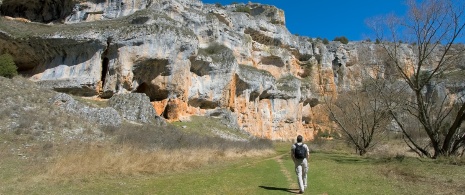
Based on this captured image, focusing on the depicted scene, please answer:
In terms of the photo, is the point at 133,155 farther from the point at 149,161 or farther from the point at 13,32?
the point at 13,32

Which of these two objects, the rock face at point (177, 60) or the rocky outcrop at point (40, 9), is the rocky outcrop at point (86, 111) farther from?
the rocky outcrop at point (40, 9)

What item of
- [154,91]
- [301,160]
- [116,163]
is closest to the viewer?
[301,160]

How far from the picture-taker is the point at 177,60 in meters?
38.4

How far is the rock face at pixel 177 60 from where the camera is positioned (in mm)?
35344

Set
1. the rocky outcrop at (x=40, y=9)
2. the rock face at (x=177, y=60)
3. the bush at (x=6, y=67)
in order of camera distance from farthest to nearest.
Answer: the rocky outcrop at (x=40, y=9) < the rock face at (x=177, y=60) < the bush at (x=6, y=67)

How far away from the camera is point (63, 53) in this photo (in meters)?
36.3

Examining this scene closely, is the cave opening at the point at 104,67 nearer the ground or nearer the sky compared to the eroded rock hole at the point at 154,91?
nearer the sky

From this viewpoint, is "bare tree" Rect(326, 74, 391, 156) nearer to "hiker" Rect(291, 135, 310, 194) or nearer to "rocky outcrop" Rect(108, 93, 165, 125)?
"rocky outcrop" Rect(108, 93, 165, 125)

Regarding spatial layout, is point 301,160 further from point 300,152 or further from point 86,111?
point 86,111

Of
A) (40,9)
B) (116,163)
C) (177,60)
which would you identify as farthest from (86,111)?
(40,9)

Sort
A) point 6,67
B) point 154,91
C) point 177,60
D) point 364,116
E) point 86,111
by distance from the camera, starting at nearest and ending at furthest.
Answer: point 86,111, point 364,116, point 6,67, point 177,60, point 154,91

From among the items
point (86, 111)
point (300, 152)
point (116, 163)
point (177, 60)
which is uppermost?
point (177, 60)

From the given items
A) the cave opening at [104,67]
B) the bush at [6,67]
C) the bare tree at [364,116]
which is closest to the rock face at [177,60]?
the cave opening at [104,67]

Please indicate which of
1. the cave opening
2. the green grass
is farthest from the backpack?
the cave opening
